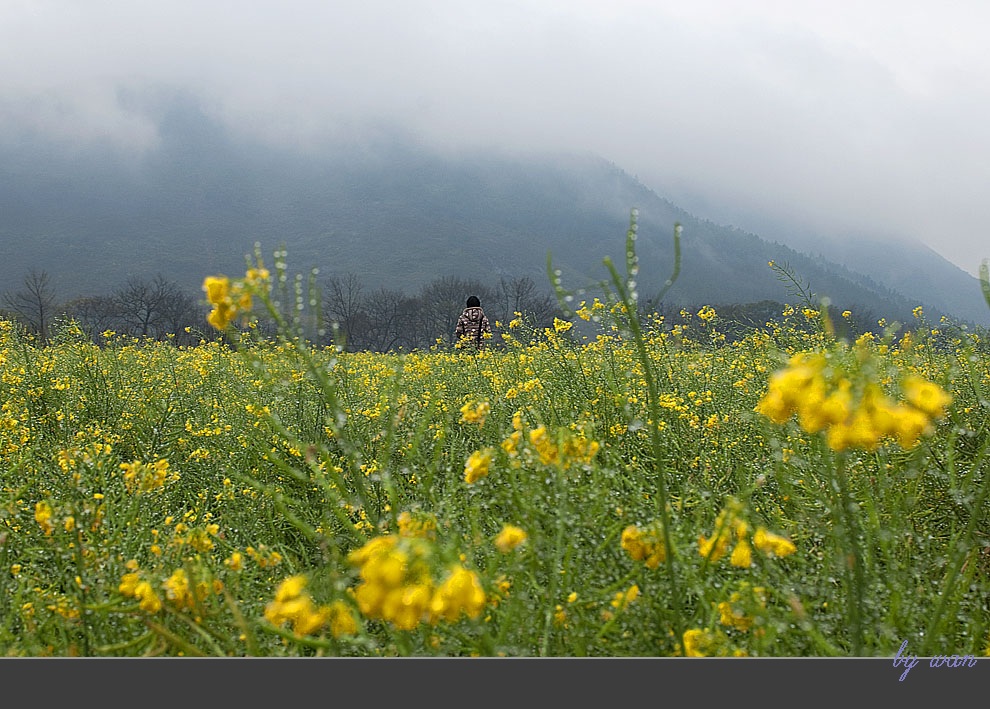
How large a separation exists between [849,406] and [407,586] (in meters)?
0.57

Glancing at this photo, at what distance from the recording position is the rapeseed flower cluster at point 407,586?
0.69 metres

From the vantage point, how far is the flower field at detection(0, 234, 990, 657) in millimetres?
995

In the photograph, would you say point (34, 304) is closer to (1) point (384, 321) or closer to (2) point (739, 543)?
Result: (1) point (384, 321)

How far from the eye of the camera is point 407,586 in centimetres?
71

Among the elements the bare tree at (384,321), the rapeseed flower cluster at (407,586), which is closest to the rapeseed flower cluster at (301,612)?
the rapeseed flower cluster at (407,586)

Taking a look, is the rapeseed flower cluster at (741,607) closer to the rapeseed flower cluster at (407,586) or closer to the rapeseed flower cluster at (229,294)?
the rapeseed flower cluster at (407,586)

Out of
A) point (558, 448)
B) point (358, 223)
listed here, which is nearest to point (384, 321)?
point (558, 448)

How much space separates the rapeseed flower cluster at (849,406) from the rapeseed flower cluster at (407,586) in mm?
464

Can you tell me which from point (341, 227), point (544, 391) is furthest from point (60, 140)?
point (544, 391)

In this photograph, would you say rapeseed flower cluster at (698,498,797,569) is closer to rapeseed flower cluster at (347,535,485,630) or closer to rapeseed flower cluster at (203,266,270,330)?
rapeseed flower cluster at (347,535,485,630)

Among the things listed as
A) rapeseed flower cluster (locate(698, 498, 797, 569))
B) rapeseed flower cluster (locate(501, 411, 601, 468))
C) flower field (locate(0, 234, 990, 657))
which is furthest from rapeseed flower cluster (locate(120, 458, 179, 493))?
rapeseed flower cluster (locate(698, 498, 797, 569))

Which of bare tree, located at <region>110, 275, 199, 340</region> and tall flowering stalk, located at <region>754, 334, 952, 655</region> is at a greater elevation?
tall flowering stalk, located at <region>754, 334, 952, 655</region>

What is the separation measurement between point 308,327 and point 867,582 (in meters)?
1.32
